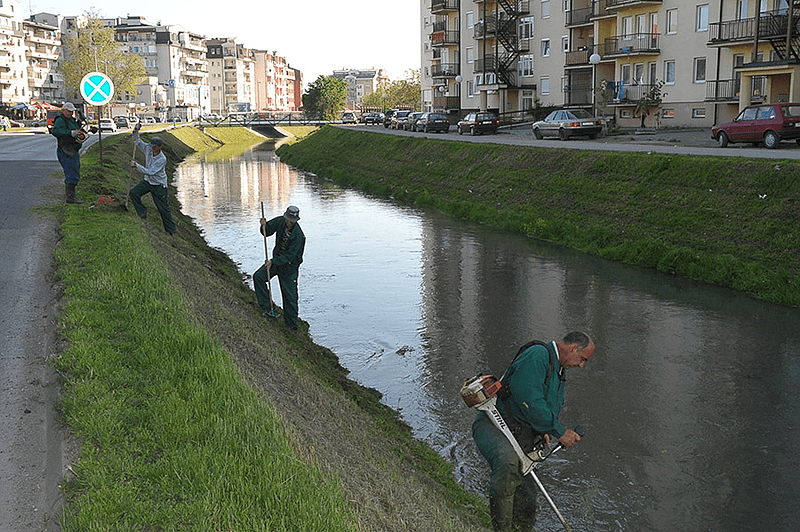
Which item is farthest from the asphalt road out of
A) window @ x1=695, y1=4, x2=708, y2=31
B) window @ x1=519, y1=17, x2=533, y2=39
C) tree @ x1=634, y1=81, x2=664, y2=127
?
window @ x1=519, y1=17, x2=533, y2=39

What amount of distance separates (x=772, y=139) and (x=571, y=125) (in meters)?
12.1

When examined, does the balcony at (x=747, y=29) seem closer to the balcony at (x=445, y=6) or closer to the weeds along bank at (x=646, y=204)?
the weeds along bank at (x=646, y=204)

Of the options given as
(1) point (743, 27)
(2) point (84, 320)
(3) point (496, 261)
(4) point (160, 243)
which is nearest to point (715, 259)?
(3) point (496, 261)

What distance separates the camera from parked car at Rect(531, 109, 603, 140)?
36250mm

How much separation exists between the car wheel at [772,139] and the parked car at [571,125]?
11585 mm

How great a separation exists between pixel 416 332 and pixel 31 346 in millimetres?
7220

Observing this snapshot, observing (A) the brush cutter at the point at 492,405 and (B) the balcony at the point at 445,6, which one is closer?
(A) the brush cutter at the point at 492,405

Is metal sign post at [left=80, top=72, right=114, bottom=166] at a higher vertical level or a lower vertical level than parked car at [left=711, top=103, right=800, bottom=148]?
higher

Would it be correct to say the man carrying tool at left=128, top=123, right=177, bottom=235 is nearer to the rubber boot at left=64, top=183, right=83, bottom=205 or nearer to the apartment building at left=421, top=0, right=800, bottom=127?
the rubber boot at left=64, top=183, right=83, bottom=205

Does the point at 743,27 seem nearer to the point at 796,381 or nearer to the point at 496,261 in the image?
the point at 496,261

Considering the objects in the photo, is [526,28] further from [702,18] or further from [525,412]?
[525,412]

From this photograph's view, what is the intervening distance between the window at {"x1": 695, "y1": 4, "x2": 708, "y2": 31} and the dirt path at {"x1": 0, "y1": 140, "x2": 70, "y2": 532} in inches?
1475

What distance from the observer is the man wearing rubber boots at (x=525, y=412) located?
5863mm

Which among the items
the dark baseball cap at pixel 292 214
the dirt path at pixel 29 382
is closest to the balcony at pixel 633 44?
the dark baseball cap at pixel 292 214
